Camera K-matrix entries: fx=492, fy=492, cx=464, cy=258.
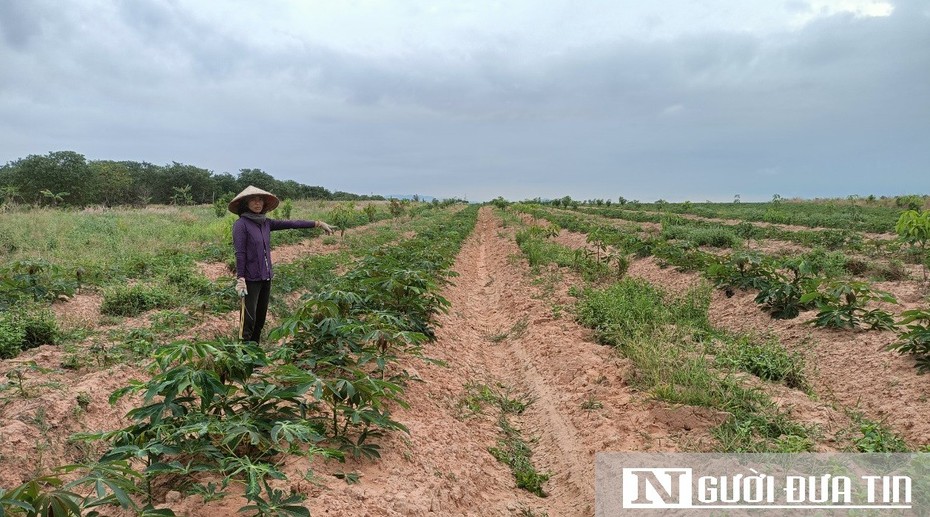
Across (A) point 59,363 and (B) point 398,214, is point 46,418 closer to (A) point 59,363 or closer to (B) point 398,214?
(A) point 59,363

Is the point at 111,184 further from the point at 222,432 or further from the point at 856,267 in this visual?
the point at 856,267

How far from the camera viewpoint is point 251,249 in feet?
15.5

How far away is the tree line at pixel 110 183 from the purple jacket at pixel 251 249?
2350cm

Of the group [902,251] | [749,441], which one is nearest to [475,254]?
[902,251]

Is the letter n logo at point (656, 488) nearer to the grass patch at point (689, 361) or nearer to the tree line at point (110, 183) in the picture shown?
the grass patch at point (689, 361)

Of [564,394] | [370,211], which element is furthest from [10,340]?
[370,211]

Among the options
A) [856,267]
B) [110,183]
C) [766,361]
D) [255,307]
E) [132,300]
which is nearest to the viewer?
[766,361]

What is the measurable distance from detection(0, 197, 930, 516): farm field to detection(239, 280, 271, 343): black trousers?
0.30 m

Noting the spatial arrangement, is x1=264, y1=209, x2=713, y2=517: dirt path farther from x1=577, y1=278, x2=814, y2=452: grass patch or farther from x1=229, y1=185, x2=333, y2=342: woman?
x1=229, y1=185, x2=333, y2=342: woman

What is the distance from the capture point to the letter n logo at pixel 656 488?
9.23 ft

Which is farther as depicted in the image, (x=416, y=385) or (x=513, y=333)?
(x=513, y=333)

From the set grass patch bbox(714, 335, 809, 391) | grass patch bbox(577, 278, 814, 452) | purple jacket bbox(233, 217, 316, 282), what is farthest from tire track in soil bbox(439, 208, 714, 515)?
purple jacket bbox(233, 217, 316, 282)

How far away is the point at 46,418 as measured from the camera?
334cm

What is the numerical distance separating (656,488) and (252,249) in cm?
393
